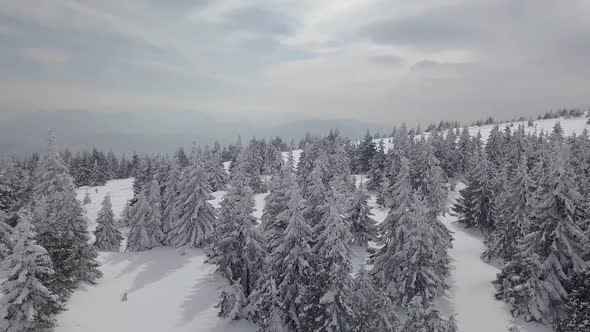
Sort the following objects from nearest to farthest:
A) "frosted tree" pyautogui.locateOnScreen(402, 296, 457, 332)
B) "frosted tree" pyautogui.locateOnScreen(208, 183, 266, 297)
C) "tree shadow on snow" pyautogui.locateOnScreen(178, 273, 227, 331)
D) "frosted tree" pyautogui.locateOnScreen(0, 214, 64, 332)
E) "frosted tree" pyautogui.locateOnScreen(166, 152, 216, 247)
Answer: "frosted tree" pyautogui.locateOnScreen(402, 296, 457, 332) < "frosted tree" pyautogui.locateOnScreen(0, 214, 64, 332) < "frosted tree" pyautogui.locateOnScreen(208, 183, 266, 297) < "tree shadow on snow" pyautogui.locateOnScreen(178, 273, 227, 331) < "frosted tree" pyautogui.locateOnScreen(166, 152, 216, 247)

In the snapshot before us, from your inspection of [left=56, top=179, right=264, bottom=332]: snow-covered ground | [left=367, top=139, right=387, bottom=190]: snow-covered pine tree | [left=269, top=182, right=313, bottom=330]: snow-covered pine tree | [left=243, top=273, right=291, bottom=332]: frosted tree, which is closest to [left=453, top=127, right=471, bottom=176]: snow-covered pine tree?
[left=367, top=139, right=387, bottom=190]: snow-covered pine tree

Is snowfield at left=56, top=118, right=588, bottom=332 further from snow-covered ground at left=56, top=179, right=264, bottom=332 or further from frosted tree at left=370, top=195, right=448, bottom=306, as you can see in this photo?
frosted tree at left=370, top=195, right=448, bottom=306

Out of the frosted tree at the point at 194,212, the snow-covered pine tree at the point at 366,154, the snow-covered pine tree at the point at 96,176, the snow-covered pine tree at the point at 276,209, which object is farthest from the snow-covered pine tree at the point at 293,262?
the snow-covered pine tree at the point at 96,176

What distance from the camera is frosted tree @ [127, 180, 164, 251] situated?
47.6 meters

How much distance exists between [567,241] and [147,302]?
3666 cm

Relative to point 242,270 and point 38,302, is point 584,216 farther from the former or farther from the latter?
point 38,302

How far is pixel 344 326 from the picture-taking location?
76.0ft

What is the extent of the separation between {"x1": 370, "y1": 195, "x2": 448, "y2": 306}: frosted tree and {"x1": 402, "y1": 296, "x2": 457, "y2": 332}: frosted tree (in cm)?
1127

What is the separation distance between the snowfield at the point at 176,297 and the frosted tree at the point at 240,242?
96.4 inches

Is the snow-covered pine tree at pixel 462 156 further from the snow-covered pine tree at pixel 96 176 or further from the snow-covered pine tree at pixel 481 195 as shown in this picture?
the snow-covered pine tree at pixel 96 176

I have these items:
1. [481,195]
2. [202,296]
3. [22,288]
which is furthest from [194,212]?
[481,195]

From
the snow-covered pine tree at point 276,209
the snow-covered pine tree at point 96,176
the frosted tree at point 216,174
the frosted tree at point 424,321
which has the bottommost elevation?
the snow-covered pine tree at point 96,176

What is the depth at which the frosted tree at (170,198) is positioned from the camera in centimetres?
4934

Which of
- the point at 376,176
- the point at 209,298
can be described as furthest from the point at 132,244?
the point at 376,176
